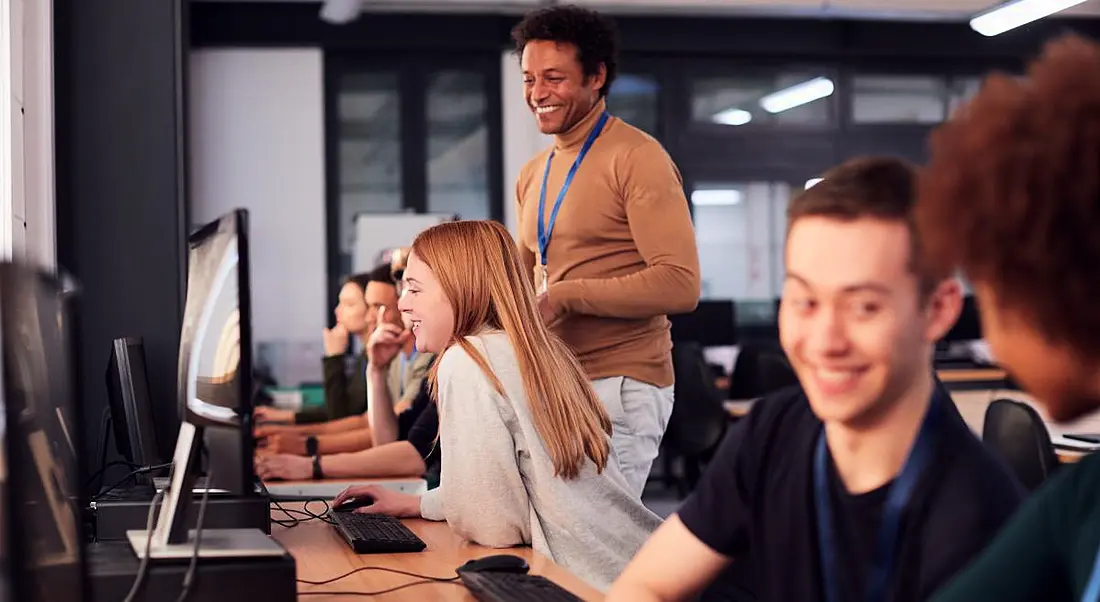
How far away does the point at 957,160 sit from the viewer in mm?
767

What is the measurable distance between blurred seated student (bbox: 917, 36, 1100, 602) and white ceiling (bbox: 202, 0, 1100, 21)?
7.39 metres

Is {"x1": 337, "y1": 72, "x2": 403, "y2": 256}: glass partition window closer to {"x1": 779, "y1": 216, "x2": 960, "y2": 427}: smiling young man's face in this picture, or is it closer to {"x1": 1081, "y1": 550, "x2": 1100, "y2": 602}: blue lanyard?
{"x1": 779, "y1": 216, "x2": 960, "y2": 427}: smiling young man's face

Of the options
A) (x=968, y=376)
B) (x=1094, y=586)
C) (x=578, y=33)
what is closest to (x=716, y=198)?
(x=968, y=376)

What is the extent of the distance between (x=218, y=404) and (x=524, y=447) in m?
0.70

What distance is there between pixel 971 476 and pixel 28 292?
32.5 inches

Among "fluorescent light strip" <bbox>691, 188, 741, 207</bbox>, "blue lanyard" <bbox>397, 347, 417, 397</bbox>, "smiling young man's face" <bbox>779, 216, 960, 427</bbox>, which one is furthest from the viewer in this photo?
"fluorescent light strip" <bbox>691, 188, 741, 207</bbox>

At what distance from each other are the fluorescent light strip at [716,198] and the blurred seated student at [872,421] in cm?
768

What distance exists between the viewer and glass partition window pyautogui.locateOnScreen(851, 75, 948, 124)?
890cm

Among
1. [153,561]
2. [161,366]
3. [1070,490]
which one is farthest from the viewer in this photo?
[161,366]

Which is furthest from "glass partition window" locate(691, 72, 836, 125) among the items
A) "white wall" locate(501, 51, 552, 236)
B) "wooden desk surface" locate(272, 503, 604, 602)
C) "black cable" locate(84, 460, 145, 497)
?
"wooden desk surface" locate(272, 503, 604, 602)

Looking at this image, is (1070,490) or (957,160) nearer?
(957,160)

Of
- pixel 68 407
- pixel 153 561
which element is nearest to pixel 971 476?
pixel 68 407

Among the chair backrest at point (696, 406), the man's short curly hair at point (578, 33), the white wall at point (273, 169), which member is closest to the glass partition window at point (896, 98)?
the chair backrest at point (696, 406)

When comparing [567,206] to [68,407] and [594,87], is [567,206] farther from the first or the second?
[68,407]
